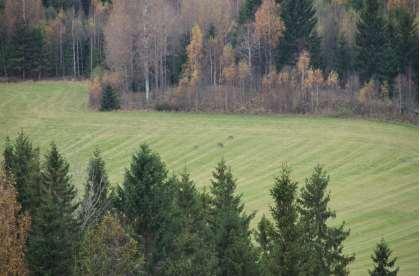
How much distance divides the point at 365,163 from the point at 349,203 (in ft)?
22.8

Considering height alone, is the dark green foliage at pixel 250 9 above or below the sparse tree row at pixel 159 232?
above

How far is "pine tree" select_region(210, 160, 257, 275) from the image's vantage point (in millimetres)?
24984

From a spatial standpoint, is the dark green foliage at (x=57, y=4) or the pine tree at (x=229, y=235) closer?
the pine tree at (x=229, y=235)

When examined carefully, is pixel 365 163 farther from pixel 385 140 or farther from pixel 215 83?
pixel 215 83

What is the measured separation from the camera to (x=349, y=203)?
42719 mm

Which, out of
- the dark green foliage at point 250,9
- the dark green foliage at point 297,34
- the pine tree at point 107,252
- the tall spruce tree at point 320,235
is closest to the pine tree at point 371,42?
the dark green foliage at point 297,34

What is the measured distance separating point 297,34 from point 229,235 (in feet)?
166

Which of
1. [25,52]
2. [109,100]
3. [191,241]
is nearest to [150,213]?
[191,241]

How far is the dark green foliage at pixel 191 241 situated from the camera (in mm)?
24328

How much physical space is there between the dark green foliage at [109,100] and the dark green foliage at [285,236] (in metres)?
49.0

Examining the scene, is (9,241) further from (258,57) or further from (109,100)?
(258,57)

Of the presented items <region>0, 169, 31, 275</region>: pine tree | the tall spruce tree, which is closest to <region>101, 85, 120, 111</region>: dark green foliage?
the tall spruce tree

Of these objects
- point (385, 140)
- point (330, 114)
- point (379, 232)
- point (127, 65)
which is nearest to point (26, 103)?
point (127, 65)

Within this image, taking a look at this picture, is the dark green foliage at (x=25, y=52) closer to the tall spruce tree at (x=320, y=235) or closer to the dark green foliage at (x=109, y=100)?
the dark green foliage at (x=109, y=100)
